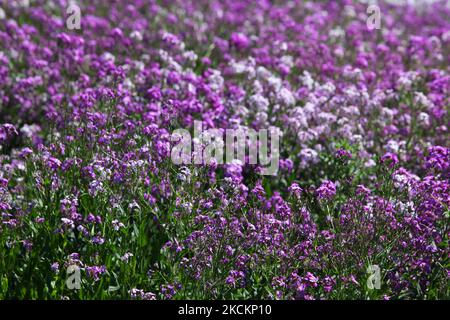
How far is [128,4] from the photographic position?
39.4 ft

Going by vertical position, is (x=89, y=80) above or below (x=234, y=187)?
above

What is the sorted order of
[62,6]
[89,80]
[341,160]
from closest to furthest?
[341,160] → [89,80] → [62,6]

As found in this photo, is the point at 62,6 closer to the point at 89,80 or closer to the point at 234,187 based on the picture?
the point at 89,80

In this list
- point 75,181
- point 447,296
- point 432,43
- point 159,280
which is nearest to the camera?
point 447,296

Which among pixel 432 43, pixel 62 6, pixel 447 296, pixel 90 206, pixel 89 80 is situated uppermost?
pixel 62 6

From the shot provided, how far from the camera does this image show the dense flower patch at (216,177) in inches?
217

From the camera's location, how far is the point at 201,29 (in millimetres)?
10953

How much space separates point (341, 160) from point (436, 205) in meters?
1.05

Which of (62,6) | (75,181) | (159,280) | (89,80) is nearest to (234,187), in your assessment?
(159,280)

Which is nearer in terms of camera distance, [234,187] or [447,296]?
[447,296]

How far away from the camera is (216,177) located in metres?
6.77

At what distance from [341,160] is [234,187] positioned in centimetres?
115

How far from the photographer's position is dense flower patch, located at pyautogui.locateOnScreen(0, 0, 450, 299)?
5.51 meters

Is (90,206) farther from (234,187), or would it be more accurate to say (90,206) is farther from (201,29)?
(201,29)
